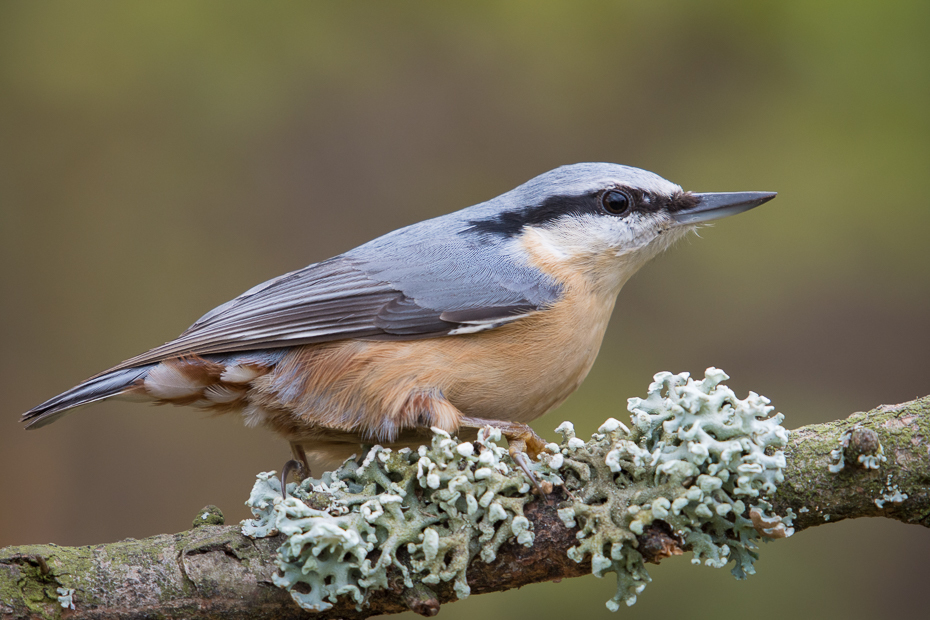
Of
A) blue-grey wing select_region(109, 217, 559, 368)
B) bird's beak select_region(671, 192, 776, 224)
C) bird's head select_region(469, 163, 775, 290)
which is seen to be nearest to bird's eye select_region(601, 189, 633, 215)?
bird's head select_region(469, 163, 775, 290)

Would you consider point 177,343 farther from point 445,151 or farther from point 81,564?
point 445,151

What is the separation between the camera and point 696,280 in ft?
12.0

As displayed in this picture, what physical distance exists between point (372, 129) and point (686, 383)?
2640 millimetres

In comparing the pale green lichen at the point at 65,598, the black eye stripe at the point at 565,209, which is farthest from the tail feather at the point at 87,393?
the black eye stripe at the point at 565,209

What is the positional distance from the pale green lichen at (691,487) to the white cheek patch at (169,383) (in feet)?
3.74

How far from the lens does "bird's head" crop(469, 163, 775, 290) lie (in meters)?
2.51

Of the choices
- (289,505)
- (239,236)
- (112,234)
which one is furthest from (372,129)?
(289,505)

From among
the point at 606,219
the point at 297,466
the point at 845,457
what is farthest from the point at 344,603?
the point at 606,219

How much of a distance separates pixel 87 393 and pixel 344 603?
3.38ft

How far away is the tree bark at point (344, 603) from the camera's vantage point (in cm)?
166

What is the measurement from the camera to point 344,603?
1.82 metres

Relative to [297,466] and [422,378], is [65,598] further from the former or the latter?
[422,378]

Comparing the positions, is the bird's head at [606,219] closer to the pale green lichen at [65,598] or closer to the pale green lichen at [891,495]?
the pale green lichen at [891,495]

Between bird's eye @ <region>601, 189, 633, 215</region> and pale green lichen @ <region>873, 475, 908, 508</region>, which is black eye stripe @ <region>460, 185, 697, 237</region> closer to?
bird's eye @ <region>601, 189, 633, 215</region>
